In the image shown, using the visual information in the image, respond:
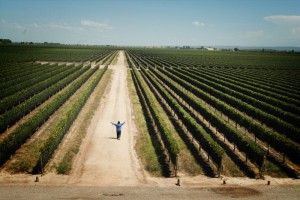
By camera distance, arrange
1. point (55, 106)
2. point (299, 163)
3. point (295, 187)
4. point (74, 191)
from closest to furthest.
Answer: point (74, 191) → point (295, 187) → point (299, 163) → point (55, 106)

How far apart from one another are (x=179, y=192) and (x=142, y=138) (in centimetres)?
1042

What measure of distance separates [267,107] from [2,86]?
38.2m

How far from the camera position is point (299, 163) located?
21.8 meters

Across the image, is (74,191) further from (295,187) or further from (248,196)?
(295,187)

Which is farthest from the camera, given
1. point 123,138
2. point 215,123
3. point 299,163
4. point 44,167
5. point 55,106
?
point 55,106

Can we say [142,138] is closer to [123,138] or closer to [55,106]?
[123,138]

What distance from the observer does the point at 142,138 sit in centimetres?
2628

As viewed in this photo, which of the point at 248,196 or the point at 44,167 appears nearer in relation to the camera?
the point at 248,196

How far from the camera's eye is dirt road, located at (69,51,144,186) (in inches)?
714

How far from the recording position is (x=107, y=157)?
2161cm

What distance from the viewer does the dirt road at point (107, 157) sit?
714 inches

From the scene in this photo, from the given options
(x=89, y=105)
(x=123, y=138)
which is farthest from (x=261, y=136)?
(x=89, y=105)

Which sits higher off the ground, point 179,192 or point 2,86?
point 2,86

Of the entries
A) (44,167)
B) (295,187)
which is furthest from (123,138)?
(295,187)
